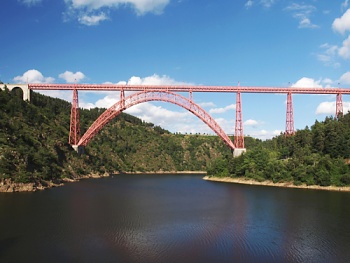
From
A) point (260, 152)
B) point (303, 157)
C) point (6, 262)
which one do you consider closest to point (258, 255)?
point (6, 262)

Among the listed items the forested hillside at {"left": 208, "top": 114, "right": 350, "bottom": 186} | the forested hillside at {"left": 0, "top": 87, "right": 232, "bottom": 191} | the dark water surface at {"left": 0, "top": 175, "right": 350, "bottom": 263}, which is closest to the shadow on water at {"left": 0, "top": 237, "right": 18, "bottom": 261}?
the dark water surface at {"left": 0, "top": 175, "right": 350, "bottom": 263}

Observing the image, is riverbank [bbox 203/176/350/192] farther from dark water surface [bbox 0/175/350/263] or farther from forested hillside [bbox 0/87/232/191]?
forested hillside [bbox 0/87/232/191]

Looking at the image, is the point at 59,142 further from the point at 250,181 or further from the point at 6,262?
the point at 6,262

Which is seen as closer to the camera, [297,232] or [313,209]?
[297,232]

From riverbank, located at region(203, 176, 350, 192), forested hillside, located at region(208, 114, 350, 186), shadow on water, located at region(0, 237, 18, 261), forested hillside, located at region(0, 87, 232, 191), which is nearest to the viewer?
shadow on water, located at region(0, 237, 18, 261)

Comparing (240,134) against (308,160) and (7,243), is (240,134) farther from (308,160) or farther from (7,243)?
(7,243)

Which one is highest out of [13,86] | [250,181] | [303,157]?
[13,86]
